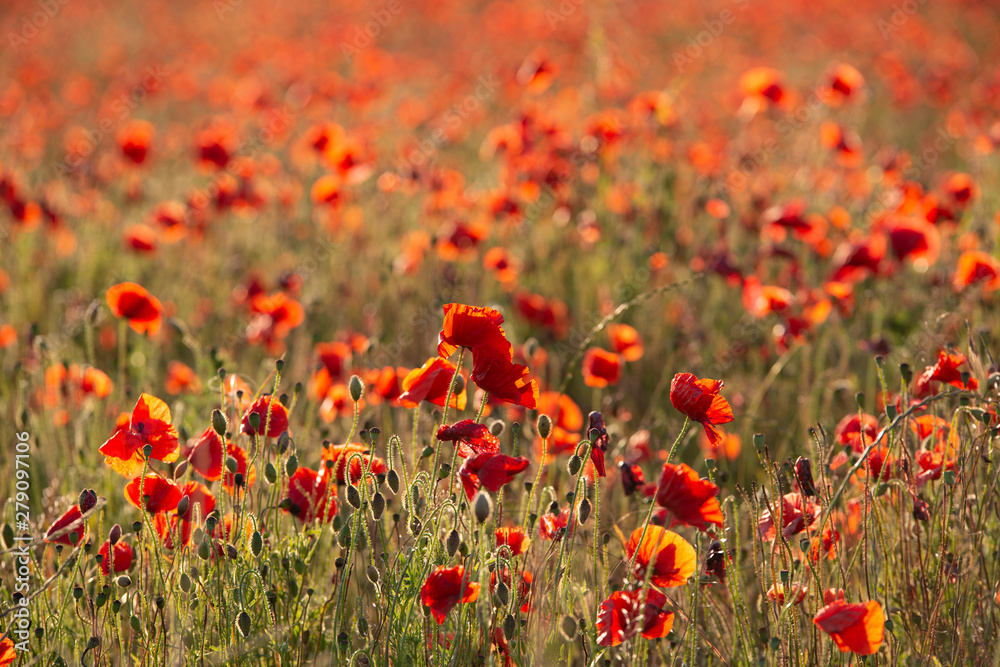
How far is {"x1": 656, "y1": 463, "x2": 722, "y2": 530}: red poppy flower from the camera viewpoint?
50.0 inches

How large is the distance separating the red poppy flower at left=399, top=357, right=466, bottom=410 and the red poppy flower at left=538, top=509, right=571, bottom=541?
0.28 metres

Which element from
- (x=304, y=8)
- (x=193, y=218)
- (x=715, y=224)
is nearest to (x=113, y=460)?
(x=193, y=218)

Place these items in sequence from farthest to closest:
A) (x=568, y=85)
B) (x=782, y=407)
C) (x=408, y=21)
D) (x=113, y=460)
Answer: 1. (x=408, y=21)
2. (x=568, y=85)
3. (x=782, y=407)
4. (x=113, y=460)

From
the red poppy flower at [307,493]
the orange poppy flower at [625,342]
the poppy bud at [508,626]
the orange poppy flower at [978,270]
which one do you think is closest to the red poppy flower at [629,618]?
the poppy bud at [508,626]

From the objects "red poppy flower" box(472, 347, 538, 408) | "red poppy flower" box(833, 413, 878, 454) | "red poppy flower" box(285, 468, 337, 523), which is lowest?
"red poppy flower" box(833, 413, 878, 454)

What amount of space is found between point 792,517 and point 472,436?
59cm

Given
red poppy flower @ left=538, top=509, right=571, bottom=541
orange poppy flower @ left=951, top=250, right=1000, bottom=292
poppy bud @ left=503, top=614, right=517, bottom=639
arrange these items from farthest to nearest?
1. orange poppy flower @ left=951, top=250, right=1000, bottom=292
2. red poppy flower @ left=538, top=509, right=571, bottom=541
3. poppy bud @ left=503, top=614, right=517, bottom=639

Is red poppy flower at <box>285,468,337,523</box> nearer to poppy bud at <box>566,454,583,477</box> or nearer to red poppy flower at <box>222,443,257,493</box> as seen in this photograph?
red poppy flower at <box>222,443,257,493</box>

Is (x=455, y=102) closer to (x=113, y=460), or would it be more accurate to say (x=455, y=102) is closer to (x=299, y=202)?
(x=299, y=202)

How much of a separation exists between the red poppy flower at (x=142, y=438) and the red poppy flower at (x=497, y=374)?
1.77ft

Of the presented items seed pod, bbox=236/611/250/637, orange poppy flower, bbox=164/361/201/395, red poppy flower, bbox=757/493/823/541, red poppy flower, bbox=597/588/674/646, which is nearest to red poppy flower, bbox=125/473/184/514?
seed pod, bbox=236/611/250/637

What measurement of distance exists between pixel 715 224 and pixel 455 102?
3.16 metres

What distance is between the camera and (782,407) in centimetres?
284

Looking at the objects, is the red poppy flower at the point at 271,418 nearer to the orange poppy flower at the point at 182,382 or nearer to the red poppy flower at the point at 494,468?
the red poppy flower at the point at 494,468
